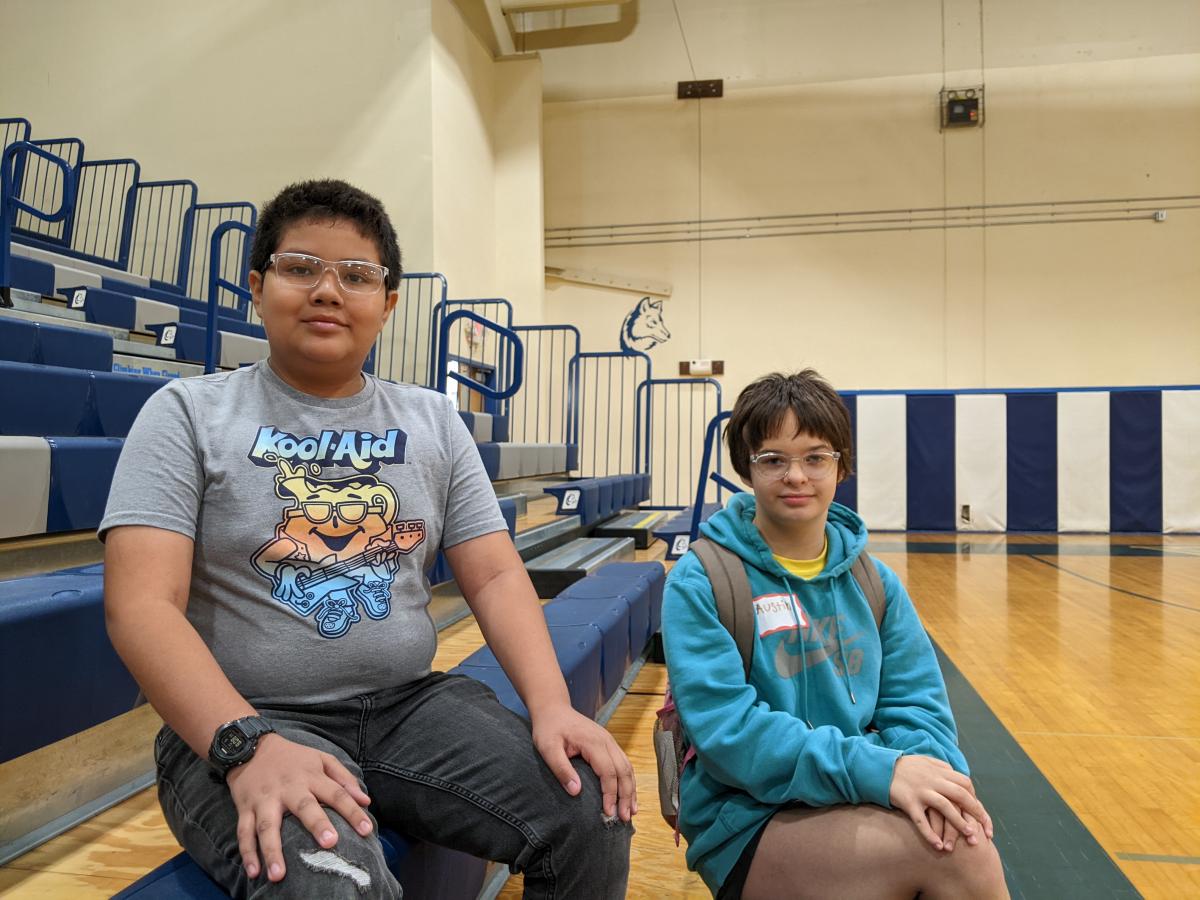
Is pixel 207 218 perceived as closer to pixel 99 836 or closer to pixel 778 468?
pixel 99 836

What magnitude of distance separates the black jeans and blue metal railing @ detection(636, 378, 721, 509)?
21.4 feet

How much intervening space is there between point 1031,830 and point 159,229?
6.46 meters

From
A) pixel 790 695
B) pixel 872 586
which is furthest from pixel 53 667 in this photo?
pixel 872 586

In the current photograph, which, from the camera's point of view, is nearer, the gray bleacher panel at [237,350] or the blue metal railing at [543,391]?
the gray bleacher panel at [237,350]

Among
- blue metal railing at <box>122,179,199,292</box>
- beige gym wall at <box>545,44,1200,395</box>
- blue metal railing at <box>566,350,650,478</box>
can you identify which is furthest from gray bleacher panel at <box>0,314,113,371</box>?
beige gym wall at <box>545,44,1200,395</box>

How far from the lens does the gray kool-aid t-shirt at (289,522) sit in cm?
83

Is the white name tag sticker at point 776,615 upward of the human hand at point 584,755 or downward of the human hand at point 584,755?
upward

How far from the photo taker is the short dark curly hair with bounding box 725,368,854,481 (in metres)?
1.06

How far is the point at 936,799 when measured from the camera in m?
0.86

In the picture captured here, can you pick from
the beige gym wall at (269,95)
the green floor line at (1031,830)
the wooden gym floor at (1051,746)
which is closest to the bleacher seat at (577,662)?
the wooden gym floor at (1051,746)

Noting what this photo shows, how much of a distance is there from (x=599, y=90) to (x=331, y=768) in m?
7.81

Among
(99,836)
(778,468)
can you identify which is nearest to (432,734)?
Answer: (778,468)

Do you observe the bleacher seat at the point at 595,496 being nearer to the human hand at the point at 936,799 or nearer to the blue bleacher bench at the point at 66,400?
the blue bleacher bench at the point at 66,400

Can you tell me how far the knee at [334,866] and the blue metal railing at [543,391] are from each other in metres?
6.14
